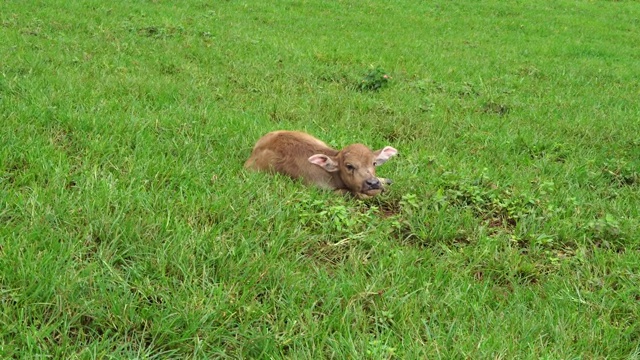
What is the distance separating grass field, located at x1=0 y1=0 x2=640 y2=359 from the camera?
2887mm

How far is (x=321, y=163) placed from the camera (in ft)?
16.8

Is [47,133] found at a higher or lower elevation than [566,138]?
higher

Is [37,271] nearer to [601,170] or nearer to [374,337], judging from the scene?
[374,337]

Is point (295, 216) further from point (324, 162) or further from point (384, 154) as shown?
point (384, 154)

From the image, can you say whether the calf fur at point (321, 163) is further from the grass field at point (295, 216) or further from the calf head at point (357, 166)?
the grass field at point (295, 216)

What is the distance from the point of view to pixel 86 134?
517 cm

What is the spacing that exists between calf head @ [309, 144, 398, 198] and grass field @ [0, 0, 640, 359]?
0.60ft

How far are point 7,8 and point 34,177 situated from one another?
9494 mm

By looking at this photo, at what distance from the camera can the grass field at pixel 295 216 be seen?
2.89 m

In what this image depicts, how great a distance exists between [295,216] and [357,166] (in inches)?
43.1

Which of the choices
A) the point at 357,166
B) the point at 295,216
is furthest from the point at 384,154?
the point at 295,216

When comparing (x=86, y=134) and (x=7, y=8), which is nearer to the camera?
(x=86, y=134)

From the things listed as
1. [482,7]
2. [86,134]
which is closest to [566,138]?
[86,134]

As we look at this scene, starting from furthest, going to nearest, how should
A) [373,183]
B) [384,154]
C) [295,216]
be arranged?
[384,154] < [373,183] < [295,216]
